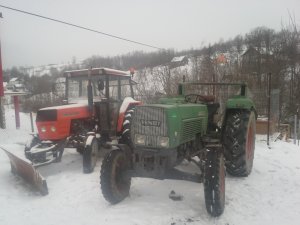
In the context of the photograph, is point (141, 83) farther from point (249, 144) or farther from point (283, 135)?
point (249, 144)

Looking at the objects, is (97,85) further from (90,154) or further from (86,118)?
(90,154)

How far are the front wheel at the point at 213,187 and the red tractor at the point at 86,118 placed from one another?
260 centimetres

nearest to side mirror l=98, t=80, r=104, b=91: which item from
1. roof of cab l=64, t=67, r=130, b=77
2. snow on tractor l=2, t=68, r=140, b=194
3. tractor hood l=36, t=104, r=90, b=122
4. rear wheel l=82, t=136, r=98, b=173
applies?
snow on tractor l=2, t=68, r=140, b=194

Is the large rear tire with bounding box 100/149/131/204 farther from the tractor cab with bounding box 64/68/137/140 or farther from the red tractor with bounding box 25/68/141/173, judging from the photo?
the tractor cab with bounding box 64/68/137/140

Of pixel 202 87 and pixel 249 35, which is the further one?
pixel 249 35

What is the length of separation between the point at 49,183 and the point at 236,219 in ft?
10.8

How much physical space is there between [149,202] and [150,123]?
1.19 metres

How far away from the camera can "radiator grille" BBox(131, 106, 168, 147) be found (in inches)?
167

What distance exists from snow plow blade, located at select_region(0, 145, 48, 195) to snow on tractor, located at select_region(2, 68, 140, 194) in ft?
0.11

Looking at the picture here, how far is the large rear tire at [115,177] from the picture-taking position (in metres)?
4.54

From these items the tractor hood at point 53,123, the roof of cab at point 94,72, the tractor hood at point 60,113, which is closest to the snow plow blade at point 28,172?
the tractor hood at point 53,123

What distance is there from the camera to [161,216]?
418 cm

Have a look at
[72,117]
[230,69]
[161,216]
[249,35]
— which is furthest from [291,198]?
[249,35]

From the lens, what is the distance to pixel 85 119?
744cm
